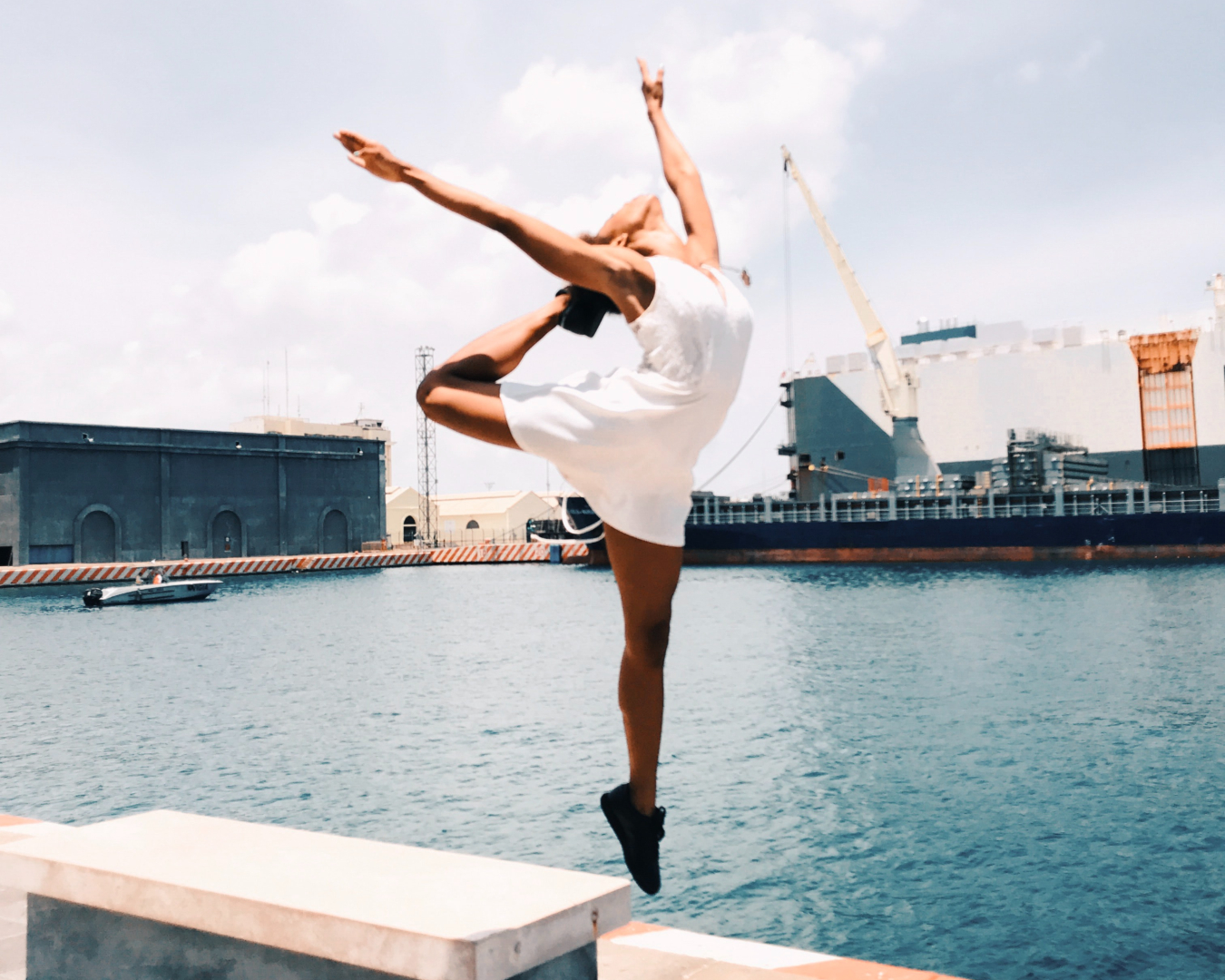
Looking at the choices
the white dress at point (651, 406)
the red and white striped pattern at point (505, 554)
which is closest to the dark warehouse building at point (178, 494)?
the red and white striped pattern at point (505, 554)

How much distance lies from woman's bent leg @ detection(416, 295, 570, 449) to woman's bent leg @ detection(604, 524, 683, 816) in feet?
1.55

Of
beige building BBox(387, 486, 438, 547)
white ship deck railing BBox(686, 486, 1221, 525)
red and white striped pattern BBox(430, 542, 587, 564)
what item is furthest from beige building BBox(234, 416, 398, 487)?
white ship deck railing BBox(686, 486, 1221, 525)

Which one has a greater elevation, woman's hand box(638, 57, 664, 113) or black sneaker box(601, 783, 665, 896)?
woman's hand box(638, 57, 664, 113)

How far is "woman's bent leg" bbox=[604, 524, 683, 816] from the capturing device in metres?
2.94

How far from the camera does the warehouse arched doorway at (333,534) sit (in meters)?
70.2

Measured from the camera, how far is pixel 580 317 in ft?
9.68

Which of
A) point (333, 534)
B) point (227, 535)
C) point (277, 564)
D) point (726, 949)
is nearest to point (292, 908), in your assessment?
point (726, 949)

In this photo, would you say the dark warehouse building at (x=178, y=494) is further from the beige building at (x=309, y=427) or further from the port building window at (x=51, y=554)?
the beige building at (x=309, y=427)

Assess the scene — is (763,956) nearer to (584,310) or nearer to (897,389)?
(584,310)

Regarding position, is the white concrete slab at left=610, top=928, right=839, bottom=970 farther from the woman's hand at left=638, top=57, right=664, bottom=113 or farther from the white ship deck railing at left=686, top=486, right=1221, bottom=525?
the white ship deck railing at left=686, top=486, right=1221, bottom=525

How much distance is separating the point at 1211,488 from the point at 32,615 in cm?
5539

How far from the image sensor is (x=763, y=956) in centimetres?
447

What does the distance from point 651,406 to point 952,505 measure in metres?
56.5

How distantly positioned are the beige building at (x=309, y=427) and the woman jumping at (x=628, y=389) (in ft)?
287
